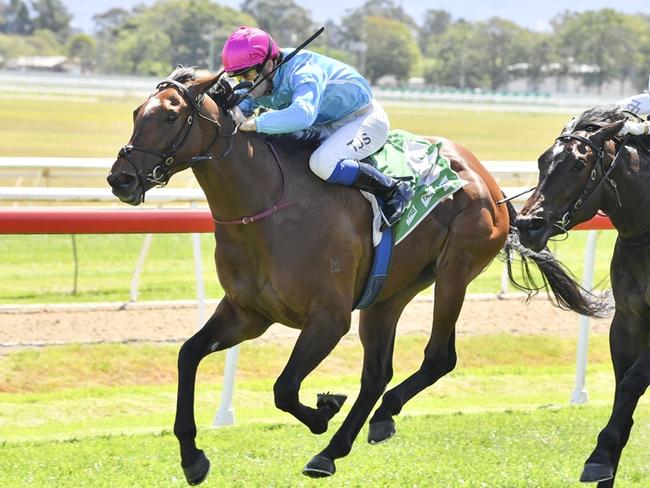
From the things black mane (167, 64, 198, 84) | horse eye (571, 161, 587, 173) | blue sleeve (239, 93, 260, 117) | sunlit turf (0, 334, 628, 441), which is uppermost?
black mane (167, 64, 198, 84)

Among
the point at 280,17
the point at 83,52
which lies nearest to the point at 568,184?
the point at 83,52

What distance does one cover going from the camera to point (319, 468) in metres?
4.93

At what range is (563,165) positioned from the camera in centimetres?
491

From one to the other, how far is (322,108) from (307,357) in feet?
3.83

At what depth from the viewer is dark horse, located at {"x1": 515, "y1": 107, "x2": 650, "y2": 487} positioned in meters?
4.87

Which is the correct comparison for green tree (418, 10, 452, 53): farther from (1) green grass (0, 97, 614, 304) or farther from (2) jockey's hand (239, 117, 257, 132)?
(2) jockey's hand (239, 117, 257, 132)

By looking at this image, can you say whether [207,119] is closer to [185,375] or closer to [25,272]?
[185,375]

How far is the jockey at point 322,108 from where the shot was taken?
497 centimetres

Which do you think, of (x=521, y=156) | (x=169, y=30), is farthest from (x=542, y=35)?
(x=521, y=156)

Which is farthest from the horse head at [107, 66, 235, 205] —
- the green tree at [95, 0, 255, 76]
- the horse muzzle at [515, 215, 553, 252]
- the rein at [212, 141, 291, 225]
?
the green tree at [95, 0, 255, 76]

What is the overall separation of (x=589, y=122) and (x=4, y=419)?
12.0 ft

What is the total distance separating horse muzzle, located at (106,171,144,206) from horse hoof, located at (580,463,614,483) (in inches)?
79.3

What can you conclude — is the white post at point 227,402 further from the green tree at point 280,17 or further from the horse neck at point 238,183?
the green tree at point 280,17

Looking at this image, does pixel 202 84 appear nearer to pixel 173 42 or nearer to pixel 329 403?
pixel 329 403
